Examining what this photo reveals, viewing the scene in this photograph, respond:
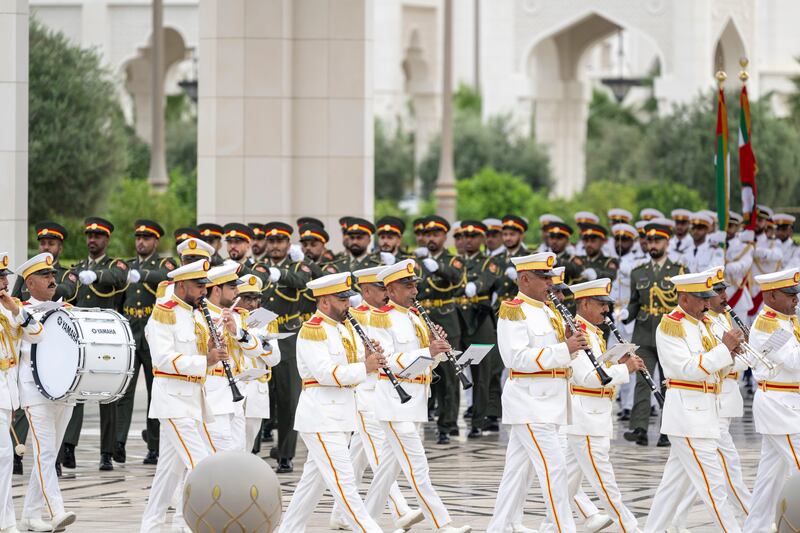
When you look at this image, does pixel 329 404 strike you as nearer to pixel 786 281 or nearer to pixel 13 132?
pixel 786 281

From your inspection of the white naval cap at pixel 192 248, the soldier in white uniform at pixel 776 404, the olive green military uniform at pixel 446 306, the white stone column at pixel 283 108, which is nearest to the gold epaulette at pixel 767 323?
the soldier in white uniform at pixel 776 404

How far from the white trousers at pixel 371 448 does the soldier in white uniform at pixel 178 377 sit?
134cm

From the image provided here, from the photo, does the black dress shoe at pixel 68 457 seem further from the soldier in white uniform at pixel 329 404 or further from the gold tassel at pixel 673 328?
the gold tassel at pixel 673 328

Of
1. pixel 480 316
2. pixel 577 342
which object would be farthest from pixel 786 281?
pixel 480 316

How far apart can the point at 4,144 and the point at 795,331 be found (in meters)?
8.85

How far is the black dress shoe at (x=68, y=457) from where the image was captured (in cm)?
1557

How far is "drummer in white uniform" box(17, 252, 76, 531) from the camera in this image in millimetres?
12344

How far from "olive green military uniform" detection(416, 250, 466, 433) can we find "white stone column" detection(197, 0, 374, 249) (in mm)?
3971

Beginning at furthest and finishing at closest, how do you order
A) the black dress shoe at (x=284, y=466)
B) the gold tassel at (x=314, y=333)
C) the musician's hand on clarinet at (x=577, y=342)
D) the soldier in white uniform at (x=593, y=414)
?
the black dress shoe at (x=284, y=466) < the soldier in white uniform at (x=593, y=414) < the gold tassel at (x=314, y=333) < the musician's hand on clarinet at (x=577, y=342)

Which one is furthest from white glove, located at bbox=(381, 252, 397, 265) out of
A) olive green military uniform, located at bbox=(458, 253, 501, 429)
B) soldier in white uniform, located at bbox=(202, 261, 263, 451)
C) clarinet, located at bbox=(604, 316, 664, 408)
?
clarinet, located at bbox=(604, 316, 664, 408)

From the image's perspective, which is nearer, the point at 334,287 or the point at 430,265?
the point at 334,287

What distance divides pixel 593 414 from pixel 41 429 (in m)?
3.81

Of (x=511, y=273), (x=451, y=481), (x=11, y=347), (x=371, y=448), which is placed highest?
(x=511, y=273)

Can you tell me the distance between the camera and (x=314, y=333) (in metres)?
11.3
